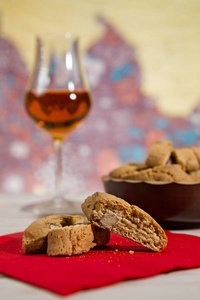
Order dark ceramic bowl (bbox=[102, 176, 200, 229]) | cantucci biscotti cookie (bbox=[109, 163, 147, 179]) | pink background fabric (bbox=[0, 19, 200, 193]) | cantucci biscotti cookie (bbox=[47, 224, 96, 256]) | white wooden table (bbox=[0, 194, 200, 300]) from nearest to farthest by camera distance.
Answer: white wooden table (bbox=[0, 194, 200, 300])
cantucci biscotti cookie (bbox=[47, 224, 96, 256])
dark ceramic bowl (bbox=[102, 176, 200, 229])
cantucci biscotti cookie (bbox=[109, 163, 147, 179])
pink background fabric (bbox=[0, 19, 200, 193])

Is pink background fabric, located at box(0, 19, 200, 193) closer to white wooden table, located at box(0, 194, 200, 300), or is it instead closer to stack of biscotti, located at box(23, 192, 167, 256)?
stack of biscotti, located at box(23, 192, 167, 256)

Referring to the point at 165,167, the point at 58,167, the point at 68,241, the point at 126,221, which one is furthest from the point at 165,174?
the point at 58,167

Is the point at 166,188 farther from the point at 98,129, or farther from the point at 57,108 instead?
the point at 98,129

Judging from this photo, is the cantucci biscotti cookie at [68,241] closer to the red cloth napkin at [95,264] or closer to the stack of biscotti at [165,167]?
the red cloth napkin at [95,264]

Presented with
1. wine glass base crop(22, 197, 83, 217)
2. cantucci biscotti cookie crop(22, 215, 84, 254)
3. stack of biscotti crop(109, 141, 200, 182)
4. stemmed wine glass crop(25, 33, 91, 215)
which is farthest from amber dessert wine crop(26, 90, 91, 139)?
cantucci biscotti cookie crop(22, 215, 84, 254)

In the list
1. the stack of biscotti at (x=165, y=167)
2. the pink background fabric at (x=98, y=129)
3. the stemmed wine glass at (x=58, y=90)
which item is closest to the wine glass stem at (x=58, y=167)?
the stemmed wine glass at (x=58, y=90)

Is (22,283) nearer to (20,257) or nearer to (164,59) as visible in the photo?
(20,257)

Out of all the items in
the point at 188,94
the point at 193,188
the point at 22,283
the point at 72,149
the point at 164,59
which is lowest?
the point at 22,283

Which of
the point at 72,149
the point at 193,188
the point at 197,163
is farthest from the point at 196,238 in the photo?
the point at 72,149
